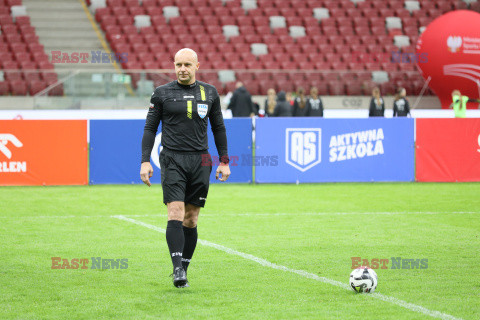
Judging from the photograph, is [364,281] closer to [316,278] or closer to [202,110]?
[316,278]

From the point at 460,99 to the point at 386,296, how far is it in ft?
60.1

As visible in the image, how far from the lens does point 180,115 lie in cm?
708

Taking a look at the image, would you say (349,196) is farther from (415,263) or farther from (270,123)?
(415,263)

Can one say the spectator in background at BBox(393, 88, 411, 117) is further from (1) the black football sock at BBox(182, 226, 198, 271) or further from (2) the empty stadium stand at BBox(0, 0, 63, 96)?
(1) the black football sock at BBox(182, 226, 198, 271)

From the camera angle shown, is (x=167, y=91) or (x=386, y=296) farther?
(x=167, y=91)

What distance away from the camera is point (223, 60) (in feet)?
92.9

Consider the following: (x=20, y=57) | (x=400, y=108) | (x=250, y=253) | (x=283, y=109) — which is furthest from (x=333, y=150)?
(x=20, y=57)

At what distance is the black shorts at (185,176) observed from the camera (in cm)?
695

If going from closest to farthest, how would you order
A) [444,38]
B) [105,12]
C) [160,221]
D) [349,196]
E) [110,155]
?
[160,221], [349,196], [110,155], [444,38], [105,12]

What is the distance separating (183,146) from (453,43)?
21859 millimetres

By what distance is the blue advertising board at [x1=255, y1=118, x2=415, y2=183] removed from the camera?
16.7m

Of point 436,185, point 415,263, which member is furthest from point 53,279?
point 436,185

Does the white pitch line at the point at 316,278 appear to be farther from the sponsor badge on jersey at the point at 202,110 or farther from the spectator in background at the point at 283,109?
the spectator in background at the point at 283,109

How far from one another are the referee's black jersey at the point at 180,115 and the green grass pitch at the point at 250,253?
129cm
